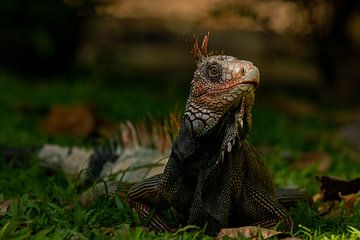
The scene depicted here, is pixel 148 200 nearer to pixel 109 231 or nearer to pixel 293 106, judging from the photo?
pixel 109 231

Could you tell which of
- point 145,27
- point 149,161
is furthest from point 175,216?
point 145,27

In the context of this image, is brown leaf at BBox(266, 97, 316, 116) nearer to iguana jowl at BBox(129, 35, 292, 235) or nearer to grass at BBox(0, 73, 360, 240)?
grass at BBox(0, 73, 360, 240)

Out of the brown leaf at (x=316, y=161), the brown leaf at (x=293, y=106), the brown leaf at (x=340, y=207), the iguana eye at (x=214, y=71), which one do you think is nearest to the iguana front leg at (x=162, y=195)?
the iguana eye at (x=214, y=71)

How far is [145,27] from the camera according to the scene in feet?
40.8

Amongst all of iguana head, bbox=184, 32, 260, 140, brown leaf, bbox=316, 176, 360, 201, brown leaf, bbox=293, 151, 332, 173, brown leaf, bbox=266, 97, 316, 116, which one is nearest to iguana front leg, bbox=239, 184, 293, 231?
iguana head, bbox=184, 32, 260, 140

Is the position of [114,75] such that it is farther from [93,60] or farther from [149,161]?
[149,161]

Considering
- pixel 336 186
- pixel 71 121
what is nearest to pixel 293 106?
pixel 71 121

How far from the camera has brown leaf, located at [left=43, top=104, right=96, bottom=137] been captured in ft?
24.9

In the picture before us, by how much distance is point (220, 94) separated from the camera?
3.82 m

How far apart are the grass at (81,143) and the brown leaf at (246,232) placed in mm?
120

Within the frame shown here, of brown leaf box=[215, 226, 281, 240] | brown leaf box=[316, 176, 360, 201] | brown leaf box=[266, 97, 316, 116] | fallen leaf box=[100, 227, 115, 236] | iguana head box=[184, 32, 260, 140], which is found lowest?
brown leaf box=[266, 97, 316, 116]

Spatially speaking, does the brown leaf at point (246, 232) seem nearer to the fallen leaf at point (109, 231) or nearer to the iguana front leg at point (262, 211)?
the iguana front leg at point (262, 211)

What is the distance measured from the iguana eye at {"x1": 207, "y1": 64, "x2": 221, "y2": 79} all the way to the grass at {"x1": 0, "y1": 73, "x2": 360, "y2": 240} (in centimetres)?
79

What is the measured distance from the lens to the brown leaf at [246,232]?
12.8 ft
